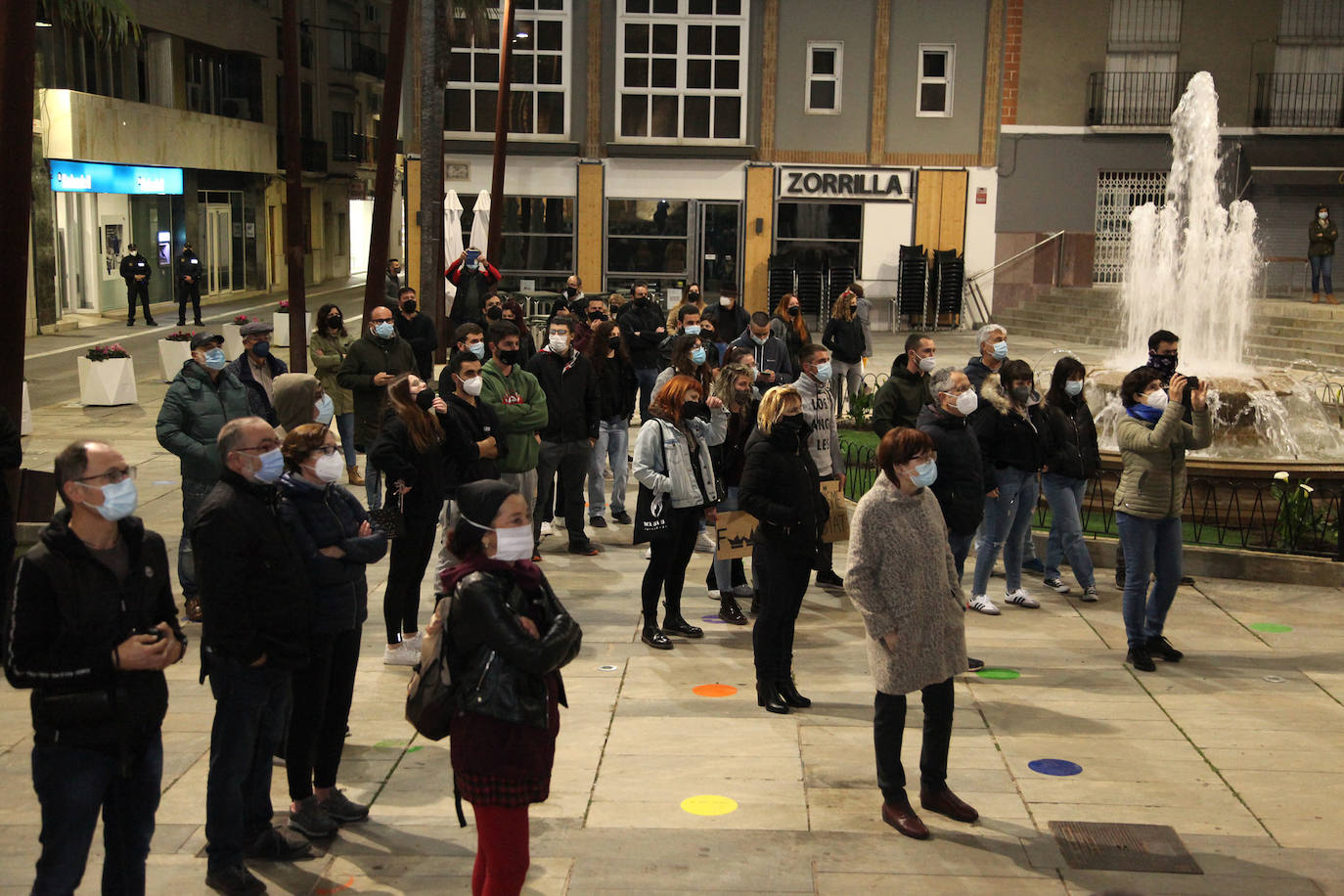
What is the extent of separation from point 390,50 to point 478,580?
622 inches

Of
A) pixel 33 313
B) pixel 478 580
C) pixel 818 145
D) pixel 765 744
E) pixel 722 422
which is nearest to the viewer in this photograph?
pixel 478 580

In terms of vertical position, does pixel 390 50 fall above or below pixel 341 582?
above

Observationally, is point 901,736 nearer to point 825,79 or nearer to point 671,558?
point 671,558

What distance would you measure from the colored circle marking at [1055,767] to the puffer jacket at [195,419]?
5.06m

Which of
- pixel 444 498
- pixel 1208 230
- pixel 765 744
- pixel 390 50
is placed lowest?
pixel 765 744

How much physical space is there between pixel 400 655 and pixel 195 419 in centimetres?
198

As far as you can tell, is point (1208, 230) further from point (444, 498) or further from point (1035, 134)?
point (444, 498)

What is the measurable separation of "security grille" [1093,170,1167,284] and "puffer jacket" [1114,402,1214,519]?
2759 cm

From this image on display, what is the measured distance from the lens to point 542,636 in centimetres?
471

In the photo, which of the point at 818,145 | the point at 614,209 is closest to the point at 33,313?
the point at 614,209

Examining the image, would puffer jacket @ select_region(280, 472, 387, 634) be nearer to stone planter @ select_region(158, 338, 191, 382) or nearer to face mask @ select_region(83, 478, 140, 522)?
face mask @ select_region(83, 478, 140, 522)

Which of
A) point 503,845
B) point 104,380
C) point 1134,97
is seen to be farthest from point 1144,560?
point 1134,97

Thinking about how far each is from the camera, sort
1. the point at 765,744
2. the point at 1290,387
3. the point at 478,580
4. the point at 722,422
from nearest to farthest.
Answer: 1. the point at 478,580
2. the point at 765,744
3. the point at 722,422
4. the point at 1290,387

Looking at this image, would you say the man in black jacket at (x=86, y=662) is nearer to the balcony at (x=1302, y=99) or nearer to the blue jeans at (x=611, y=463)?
the blue jeans at (x=611, y=463)
